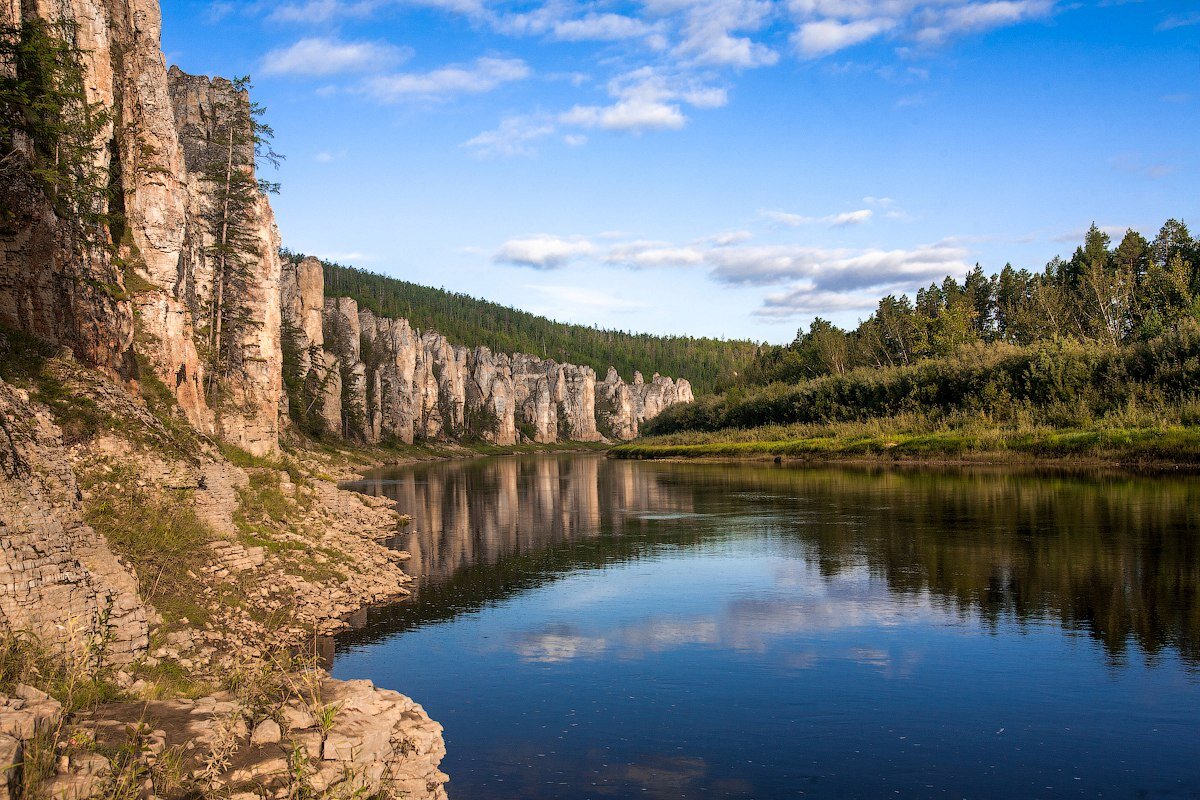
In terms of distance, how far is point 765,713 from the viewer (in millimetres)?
12461

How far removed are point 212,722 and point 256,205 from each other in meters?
39.8

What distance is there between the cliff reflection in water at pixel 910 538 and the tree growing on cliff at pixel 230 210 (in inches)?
506

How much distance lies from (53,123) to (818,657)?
72.8ft

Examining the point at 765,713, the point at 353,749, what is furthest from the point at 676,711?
the point at 353,749

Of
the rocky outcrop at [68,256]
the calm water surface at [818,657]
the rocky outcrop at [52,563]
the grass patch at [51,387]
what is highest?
the rocky outcrop at [68,256]

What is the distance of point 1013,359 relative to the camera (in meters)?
65.2

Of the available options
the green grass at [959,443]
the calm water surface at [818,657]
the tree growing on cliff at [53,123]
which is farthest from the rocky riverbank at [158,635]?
the green grass at [959,443]

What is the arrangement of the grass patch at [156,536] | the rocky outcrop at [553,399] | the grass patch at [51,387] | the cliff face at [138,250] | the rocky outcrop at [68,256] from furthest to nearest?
1. the rocky outcrop at [553,399]
2. the cliff face at [138,250]
3. the rocky outcrop at [68,256]
4. the grass patch at [51,387]
5. the grass patch at [156,536]

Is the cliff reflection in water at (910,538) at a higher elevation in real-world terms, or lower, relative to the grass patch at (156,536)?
lower

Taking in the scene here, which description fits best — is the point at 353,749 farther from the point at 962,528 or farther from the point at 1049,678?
the point at 962,528

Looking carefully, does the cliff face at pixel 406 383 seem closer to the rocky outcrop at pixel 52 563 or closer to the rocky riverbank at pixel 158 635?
the rocky riverbank at pixel 158 635

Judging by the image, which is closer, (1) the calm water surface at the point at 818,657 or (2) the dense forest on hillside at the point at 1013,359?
(1) the calm water surface at the point at 818,657

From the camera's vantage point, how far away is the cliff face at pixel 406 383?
91250 mm

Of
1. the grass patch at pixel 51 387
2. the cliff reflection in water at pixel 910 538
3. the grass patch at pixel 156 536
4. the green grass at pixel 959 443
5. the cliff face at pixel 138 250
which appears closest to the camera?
the grass patch at pixel 156 536
